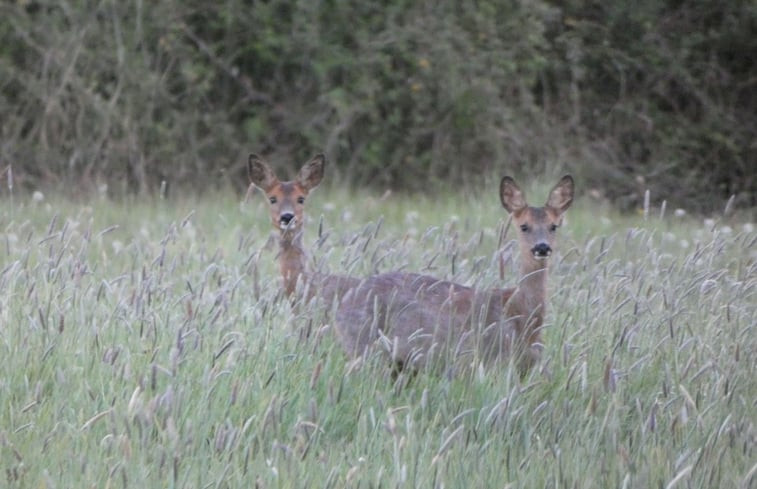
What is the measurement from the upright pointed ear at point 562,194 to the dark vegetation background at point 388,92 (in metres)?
6.40

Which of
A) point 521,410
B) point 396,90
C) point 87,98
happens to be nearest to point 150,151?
point 87,98

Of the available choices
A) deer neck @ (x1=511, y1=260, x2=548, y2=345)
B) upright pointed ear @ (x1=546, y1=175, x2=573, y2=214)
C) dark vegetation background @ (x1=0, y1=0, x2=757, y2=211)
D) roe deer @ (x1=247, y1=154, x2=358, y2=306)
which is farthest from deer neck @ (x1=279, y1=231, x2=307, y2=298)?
dark vegetation background @ (x1=0, y1=0, x2=757, y2=211)

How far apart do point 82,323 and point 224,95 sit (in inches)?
394

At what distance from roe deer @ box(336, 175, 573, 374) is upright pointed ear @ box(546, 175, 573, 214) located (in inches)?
9.2

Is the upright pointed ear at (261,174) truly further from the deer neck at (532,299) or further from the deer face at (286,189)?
the deer neck at (532,299)

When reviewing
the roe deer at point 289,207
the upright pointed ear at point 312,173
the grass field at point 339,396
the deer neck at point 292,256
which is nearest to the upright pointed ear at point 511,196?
the grass field at point 339,396

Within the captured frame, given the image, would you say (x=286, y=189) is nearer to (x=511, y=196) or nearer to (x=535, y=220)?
(x=511, y=196)

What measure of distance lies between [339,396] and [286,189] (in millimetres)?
3310

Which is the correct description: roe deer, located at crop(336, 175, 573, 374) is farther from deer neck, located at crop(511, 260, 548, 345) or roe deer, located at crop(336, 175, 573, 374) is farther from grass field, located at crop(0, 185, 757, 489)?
grass field, located at crop(0, 185, 757, 489)

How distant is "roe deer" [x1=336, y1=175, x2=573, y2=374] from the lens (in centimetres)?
642

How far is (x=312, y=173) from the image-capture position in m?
9.03

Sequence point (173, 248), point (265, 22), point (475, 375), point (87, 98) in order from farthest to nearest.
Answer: point (265, 22)
point (87, 98)
point (173, 248)
point (475, 375)

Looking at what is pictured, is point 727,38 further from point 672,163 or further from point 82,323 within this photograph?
point 82,323

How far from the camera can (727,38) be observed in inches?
639
